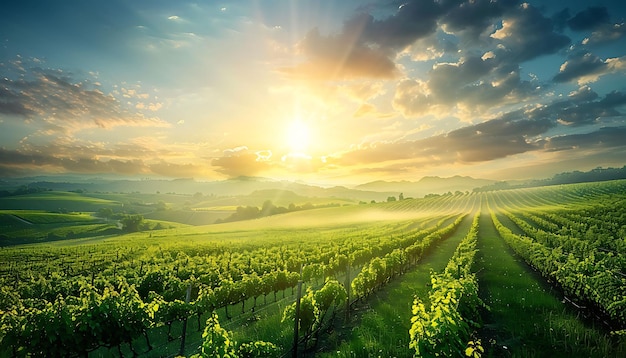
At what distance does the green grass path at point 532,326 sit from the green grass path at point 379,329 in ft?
11.0

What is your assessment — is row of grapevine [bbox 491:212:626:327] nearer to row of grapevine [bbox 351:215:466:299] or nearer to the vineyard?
the vineyard

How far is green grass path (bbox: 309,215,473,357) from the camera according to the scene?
471 inches

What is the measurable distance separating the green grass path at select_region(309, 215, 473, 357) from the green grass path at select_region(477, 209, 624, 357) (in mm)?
3341

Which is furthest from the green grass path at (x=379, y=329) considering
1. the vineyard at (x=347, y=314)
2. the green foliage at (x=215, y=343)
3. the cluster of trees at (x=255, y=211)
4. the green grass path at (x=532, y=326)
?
the cluster of trees at (x=255, y=211)

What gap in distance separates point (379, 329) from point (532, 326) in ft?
22.2

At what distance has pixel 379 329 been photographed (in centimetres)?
1406

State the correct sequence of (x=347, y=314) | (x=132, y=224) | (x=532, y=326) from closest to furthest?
(x=532, y=326)
(x=347, y=314)
(x=132, y=224)

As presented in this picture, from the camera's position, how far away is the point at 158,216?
146 m

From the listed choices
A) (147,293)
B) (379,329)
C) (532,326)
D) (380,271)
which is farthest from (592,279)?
(147,293)

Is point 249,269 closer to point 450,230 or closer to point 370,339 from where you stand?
point 370,339

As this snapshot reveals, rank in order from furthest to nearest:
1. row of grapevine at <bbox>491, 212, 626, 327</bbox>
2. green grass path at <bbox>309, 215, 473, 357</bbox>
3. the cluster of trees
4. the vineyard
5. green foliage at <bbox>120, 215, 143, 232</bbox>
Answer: the cluster of trees → green foliage at <bbox>120, 215, 143, 232</bbox> → row of grapevine at <bbox>491, 212, 626, 327</bbox> → green grass path at <bbox>309, 215, 473, 357</bbox> → the vineyard

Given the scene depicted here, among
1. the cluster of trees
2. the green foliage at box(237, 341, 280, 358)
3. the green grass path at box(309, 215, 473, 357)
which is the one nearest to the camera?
the green foliage at box(237, 341, 280, 358)

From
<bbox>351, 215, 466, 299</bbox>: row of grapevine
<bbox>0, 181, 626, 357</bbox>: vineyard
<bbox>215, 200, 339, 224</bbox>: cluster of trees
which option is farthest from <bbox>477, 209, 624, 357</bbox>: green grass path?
<bbox>215, 200, 339, 224</bbox>: cluster of trees

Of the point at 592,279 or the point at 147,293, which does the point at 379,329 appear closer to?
the point at 592,279
